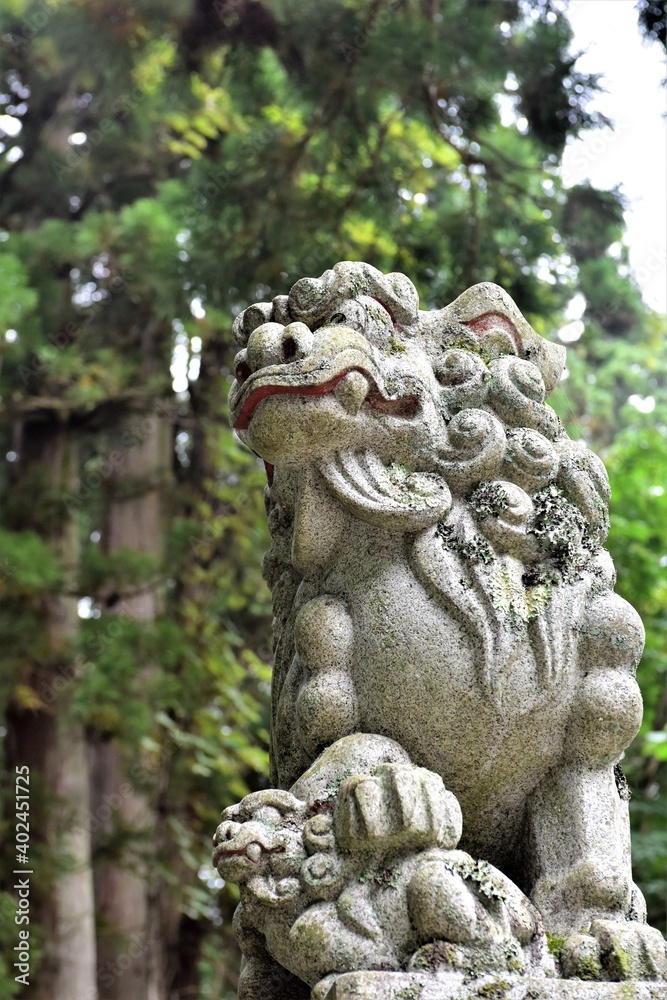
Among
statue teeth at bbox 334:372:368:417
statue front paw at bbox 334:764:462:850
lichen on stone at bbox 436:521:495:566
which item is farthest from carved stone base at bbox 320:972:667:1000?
statue teeth at bbox 334:372:368:417

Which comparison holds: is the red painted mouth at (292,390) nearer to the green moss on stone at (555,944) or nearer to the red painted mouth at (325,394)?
the red painted mouth at (325,394)

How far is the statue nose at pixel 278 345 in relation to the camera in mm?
2080

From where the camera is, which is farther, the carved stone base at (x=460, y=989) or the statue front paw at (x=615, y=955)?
the statue front paw at (x=615, y=955)

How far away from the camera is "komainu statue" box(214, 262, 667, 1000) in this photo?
1.74 m

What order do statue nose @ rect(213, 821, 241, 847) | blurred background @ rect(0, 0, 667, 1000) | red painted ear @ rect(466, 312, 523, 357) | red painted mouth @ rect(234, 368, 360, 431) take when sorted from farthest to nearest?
blurred background @ rect(0, 0, 667, 1000)
red painted ear @ rect(466, 312, 523, 357)
red painted mouth @ rect(234, 368, 360, 431)
statue nose @ rect(213, 821, 241, 847)

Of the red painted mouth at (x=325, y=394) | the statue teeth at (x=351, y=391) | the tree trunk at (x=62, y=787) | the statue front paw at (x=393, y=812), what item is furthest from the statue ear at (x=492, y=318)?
the tree trunk at (x=62, y=787)

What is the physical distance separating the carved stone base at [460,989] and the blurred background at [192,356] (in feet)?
10.2

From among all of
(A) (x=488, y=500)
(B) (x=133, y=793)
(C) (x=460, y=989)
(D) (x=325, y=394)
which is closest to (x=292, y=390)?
(D) (x=325, y=394)

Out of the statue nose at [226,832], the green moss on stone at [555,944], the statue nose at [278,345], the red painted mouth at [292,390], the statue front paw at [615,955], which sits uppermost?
the statue nose at [278,345]

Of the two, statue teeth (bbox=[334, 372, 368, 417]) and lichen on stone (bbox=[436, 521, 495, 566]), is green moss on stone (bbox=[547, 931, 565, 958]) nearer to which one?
lichen on stone (bbox=[436, 521, 495, 566])

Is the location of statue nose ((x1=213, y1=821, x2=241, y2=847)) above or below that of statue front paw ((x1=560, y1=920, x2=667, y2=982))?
below

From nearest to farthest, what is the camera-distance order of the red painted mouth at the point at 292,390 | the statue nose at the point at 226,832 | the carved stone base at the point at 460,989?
the carved stone base at the point at 460,989 < the statue nose at the point at 226,832 < the red painted mouth at the point at 292,390

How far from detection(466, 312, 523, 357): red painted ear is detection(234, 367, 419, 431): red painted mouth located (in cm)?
28

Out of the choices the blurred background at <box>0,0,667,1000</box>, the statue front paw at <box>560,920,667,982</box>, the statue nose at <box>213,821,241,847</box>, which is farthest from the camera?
the blurred background at <box>0,0,667,1000</box>
